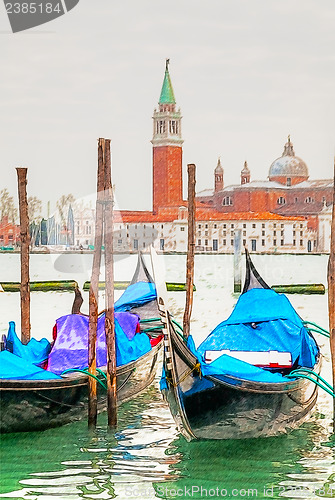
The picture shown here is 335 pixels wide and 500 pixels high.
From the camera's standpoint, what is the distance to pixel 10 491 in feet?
10.2

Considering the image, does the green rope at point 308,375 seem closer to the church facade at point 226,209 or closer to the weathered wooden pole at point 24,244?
the weathered wooden pole at point 24,244

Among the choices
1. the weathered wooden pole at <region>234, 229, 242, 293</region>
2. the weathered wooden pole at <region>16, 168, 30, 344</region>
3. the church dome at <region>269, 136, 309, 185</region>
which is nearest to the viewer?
the weathered wooden pole at <region>16, 168, 30, 344</region>

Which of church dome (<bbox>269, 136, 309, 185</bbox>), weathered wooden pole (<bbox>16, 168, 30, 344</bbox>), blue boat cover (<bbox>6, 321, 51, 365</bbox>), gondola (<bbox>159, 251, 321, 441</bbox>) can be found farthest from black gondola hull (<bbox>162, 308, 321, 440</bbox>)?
church dome (<bbox>269, 136, 309, 185</bbox>)

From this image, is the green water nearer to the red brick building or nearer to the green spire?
the red brick building

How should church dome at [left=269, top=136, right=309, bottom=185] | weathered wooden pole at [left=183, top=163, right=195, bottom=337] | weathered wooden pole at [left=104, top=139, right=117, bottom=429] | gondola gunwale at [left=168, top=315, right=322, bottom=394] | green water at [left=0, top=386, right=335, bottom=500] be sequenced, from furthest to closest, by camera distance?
1. church dome at [left=269, top=136, right=309, bottom=185]
2. weathered wooden pole at [left=183, top=163, right=195, bottom=337]
3. weathered wooden pole at [left=104, top=139, right=117, bottom=429]
4. gondola gunwale at [left=168, top=315, right=322, bottom=394]
5. green water at [left=0, top=386, right=335, bottom=500]

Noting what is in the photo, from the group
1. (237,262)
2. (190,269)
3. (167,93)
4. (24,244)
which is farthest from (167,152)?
(24,244)

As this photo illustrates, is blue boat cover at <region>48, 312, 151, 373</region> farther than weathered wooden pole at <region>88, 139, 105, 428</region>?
Yes

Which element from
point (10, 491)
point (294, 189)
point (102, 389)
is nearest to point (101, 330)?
point (102, 389)

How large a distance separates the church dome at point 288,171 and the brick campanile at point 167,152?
4784 mm

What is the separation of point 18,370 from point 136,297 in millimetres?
2392

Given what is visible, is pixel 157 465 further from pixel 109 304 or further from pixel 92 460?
pixel 109 304

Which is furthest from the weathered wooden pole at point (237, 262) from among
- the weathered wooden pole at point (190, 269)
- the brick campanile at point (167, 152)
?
the brick campanile at point (167, 152)

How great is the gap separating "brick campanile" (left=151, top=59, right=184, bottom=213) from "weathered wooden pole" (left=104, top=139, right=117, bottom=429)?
39217mm

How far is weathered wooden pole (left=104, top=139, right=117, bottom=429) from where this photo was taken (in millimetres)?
3863
